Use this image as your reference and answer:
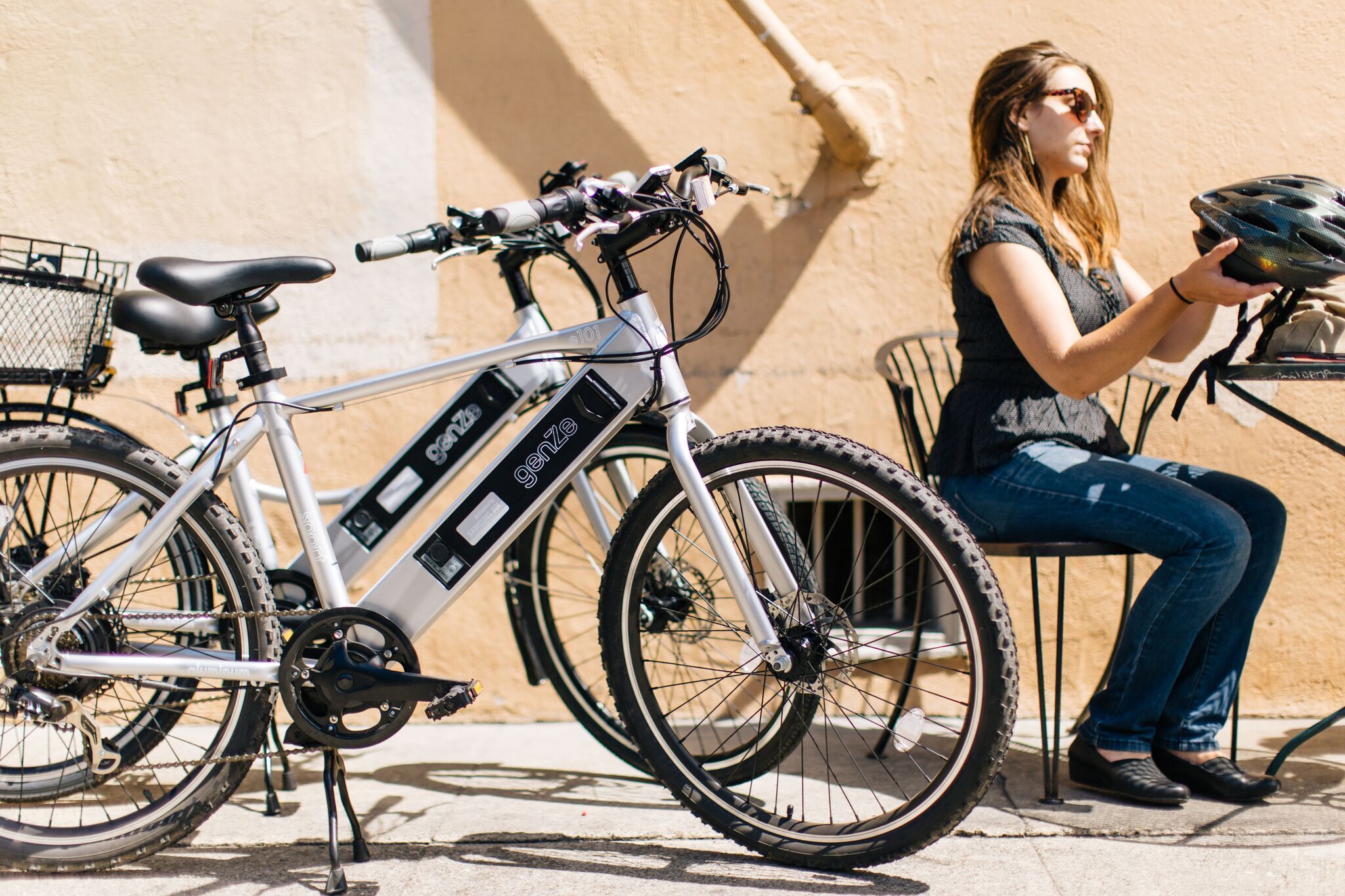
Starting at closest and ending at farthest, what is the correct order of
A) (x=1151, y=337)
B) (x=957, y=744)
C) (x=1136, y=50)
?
(x=957, y=744) < (x=1151, y=337) < (x=1136, y=50)

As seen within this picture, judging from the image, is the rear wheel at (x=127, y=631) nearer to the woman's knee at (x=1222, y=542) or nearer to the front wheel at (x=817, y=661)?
the front wheel at (x=817, y=661)

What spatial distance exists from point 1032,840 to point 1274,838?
503 mm

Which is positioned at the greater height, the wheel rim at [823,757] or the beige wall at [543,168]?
the beige wall at [543,168]

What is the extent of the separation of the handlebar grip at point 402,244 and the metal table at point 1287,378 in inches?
69.6

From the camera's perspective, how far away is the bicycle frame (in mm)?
2371

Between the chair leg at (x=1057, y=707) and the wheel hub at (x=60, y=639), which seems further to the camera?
the chair leg at (x=1057, y=707)

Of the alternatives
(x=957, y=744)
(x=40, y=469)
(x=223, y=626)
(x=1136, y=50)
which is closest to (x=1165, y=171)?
(x=1136, y=50)

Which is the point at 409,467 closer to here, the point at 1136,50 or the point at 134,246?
the point at 134,246

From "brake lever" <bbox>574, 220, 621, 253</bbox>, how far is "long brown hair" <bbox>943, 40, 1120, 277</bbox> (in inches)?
37.3

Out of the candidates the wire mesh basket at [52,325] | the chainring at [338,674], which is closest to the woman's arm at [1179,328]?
the chainring at [338,674]

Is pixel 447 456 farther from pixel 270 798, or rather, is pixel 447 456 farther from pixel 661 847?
pixel 661 847

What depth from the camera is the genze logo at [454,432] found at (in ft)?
9.11

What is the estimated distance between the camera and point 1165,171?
338 cm

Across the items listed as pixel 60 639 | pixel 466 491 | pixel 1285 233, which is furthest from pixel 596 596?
pixel 1285 233
